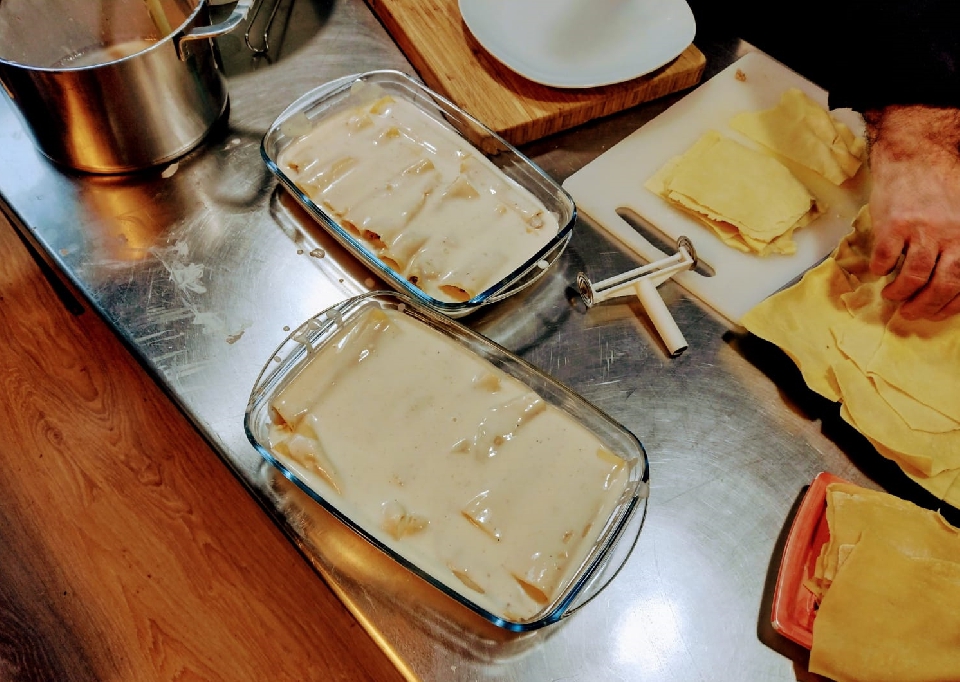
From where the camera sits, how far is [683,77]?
1057mm

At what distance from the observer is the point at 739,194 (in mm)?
933

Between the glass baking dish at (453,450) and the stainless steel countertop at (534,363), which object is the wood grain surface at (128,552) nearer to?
the stainless steel countertop at (534,363)

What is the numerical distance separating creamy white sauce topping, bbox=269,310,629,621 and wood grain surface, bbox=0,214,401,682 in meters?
0.56

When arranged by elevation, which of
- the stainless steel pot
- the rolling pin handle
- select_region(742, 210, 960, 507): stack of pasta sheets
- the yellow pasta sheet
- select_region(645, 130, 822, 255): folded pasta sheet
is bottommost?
the yellow pasta sheet

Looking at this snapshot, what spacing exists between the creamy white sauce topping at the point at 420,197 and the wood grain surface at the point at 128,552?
0.54 metres

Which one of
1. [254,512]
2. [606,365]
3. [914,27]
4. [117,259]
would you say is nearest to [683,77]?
[914,27]

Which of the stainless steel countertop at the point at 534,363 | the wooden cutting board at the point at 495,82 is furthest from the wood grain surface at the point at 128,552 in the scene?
the wooden cutting board at the point at 495,82

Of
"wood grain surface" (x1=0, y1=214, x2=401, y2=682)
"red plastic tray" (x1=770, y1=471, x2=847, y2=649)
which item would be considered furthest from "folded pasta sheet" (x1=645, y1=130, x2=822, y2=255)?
"wood grain surface" (x1=0, y1=214, x2=401, y2=682)

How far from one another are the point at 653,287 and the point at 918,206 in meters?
0.31

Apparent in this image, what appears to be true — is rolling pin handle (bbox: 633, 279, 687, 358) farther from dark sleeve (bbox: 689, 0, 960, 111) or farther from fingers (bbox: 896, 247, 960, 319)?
dark sleeve (bbox: 689, 0, 960, 111)

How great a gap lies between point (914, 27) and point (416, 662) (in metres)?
0.98

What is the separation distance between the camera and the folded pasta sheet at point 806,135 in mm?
967

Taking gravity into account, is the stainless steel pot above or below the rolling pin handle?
above

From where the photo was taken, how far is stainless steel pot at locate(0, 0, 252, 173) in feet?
2.57
